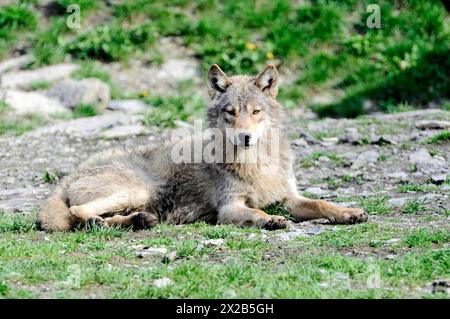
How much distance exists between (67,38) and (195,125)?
4.46 meters

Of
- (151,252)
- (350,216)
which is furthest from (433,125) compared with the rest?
(151,252)

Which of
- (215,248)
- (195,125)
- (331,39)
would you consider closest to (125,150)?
(215,248)

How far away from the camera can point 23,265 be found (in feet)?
21.5

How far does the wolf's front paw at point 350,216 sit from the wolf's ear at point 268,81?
1.58 meters

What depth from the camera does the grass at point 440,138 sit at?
39.1 ft

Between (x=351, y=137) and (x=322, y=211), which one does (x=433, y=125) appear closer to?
(x=351, y=137)

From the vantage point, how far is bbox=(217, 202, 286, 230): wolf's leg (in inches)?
321

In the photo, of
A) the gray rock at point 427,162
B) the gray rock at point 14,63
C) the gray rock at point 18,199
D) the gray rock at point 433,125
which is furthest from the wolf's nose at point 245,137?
the gray rock at point 14,63

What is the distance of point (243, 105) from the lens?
8.55 metres

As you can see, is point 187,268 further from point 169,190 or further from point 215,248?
point 169,190

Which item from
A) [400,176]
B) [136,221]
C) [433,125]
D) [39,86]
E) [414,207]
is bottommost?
[136,221]

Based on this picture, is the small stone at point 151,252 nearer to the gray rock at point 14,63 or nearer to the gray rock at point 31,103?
the gray rock at point 31,103

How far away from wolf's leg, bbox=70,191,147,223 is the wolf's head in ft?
3.79

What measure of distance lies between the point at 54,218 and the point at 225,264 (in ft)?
7.95
